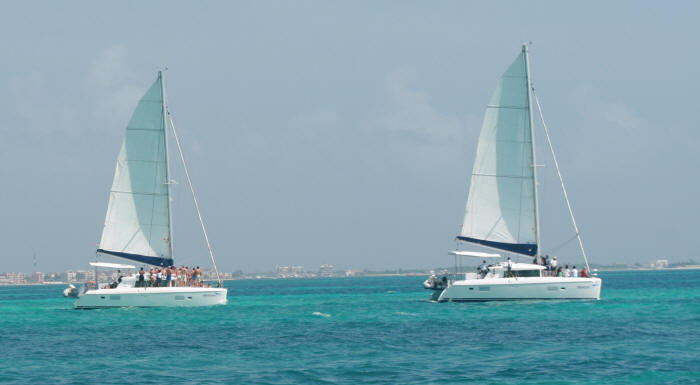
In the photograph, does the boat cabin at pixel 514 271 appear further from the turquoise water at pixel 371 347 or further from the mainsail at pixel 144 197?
the mainsail at pixel 144 197

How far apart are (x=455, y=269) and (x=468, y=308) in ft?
15.2

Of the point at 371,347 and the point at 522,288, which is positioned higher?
the point at 522,288

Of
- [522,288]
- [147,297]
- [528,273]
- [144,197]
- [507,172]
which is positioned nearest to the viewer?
[522,288]

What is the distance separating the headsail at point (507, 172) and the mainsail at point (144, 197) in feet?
59.5

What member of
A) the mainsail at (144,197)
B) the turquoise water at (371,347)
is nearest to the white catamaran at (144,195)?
the mainsail at (144,197)

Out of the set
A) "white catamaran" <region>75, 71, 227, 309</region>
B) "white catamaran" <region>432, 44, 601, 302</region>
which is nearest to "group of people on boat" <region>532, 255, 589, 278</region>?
"white catamaran" <region>432, 44, 601, 302</region>

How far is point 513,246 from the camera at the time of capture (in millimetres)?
56188

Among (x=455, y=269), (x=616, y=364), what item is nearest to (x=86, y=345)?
(x=616, y=364)

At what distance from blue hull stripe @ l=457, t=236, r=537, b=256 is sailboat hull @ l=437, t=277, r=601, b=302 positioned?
2796 millimetres

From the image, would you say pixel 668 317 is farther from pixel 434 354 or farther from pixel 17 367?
pixel 17 367

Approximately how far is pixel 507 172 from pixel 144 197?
2109 centimetres

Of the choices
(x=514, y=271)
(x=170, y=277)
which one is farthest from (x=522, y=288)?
(x=170, y=277)

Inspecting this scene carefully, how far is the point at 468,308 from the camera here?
51094 millimetres

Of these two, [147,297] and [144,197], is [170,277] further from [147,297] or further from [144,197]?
[144,197]
